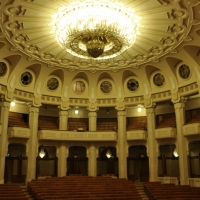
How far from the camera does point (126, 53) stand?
49.7ft

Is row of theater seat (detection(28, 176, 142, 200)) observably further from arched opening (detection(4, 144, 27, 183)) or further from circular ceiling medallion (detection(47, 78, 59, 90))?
circular ceiling medallion (detection(47, 78, 59, 90))

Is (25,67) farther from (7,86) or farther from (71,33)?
(71,33)

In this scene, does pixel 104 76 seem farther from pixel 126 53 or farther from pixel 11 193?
pixel 11 193

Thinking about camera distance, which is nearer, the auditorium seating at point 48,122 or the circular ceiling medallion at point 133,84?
the circular ceiling medallion at point 133,84

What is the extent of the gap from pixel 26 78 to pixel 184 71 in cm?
970

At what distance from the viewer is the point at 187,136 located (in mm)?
16047

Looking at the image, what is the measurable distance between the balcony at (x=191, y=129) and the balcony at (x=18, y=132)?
9.41 m

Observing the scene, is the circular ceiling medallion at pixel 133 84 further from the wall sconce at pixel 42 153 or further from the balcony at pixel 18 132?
the wall sconce at pixel 42 153

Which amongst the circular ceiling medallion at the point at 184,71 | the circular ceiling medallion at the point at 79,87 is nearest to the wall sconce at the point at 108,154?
the circular ceiling medallion at the point at 79,87

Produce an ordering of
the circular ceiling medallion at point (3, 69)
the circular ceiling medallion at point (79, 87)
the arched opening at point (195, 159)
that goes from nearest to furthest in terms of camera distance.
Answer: the circular ceiling medallion at point (3, 69)
the arched opening at point (195, 159)
the circular ceiling medallion at point (79, 87)

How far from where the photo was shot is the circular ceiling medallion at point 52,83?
18.2 metres

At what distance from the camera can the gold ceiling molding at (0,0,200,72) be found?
413 inches

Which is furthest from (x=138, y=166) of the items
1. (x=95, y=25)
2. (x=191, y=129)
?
(x=95, y=25)

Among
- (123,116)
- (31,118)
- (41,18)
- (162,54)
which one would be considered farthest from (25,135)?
(162,54)
